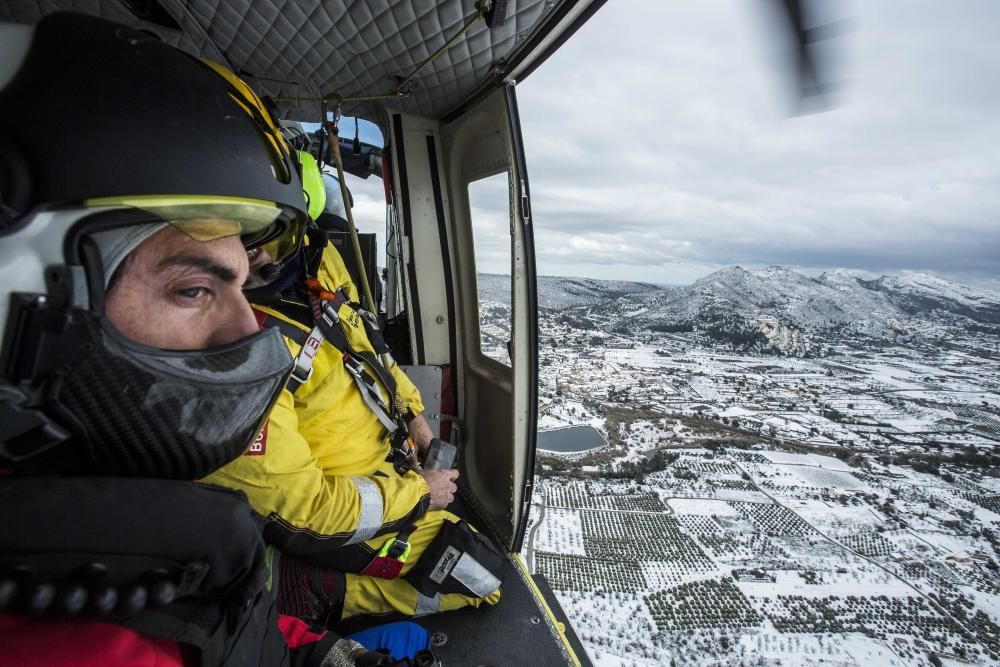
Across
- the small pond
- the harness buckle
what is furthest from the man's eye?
the small pond

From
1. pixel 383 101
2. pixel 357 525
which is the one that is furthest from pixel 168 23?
pixel 357 525

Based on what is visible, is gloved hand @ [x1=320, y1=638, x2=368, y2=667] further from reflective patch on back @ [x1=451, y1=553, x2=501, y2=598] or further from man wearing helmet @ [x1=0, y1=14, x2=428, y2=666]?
reflective patch on back @ [x1=451, y1=553, x2=501, y2=598]

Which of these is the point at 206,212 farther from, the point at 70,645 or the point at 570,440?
the point at 570,440

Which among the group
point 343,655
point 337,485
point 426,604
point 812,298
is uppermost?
point 337,485

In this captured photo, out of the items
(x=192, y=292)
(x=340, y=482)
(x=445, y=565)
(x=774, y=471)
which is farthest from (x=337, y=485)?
(x=774, y=471)

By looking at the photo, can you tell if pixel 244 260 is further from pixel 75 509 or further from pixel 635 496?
pixel 635 496
